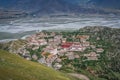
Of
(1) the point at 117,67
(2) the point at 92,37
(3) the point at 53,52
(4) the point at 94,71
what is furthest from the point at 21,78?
(2) the point at 92,37

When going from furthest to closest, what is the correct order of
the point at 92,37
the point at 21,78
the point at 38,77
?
the point at 92,37
the point at 38,77
the point at 21,78

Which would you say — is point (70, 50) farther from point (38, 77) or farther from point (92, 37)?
point (38, 77)

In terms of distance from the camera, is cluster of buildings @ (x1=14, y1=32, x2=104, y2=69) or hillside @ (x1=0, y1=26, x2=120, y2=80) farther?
cluster of buildings @ (x1=14, y1=32, x2=104, y2=69)

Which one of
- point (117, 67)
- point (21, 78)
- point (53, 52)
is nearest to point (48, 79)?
point (21, 78)

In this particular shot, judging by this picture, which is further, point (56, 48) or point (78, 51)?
point (56, 48)

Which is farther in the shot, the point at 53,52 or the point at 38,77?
the point at 53,52

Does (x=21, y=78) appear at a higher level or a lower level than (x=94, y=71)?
higher

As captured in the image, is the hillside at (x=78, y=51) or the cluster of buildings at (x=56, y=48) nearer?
the hillside at (x=78, y=51)

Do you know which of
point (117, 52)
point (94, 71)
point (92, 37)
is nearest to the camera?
point (94, 71)

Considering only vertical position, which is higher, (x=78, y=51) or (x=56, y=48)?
(x=56, y=48)

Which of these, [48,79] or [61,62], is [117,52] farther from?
[48,79]
